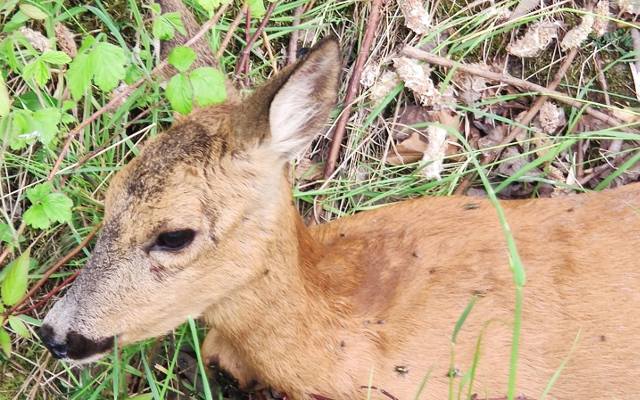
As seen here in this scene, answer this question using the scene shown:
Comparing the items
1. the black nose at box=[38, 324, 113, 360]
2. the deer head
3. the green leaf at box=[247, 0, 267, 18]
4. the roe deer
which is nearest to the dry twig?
the roe deer

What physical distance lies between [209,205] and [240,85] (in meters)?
1.47

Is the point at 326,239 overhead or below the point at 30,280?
overhead

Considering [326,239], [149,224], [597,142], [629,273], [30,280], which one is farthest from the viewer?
[597,142]

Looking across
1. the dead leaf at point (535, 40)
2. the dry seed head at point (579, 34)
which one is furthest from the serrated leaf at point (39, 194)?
the dry seed head at point (579, 34)

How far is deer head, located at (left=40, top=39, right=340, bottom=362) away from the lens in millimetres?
2748

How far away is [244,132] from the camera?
278 centimetres

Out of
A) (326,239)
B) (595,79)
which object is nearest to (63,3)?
(326,239)

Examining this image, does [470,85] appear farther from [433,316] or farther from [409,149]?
[433,316]

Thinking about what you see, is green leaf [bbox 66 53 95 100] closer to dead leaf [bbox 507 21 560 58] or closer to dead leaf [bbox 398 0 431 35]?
dead leaf [bbox 398 0 431 35]

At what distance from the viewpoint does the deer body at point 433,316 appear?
3.08 m

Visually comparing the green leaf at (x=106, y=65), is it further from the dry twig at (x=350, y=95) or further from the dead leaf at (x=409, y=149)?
the dead leaf at (x=409, y=149)

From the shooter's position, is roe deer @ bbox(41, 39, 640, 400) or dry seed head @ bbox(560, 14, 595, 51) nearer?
roe deer @ bbox(41, 39, 640, 400)

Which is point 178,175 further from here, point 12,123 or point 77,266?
point 77,266

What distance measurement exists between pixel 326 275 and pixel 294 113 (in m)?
0.64
